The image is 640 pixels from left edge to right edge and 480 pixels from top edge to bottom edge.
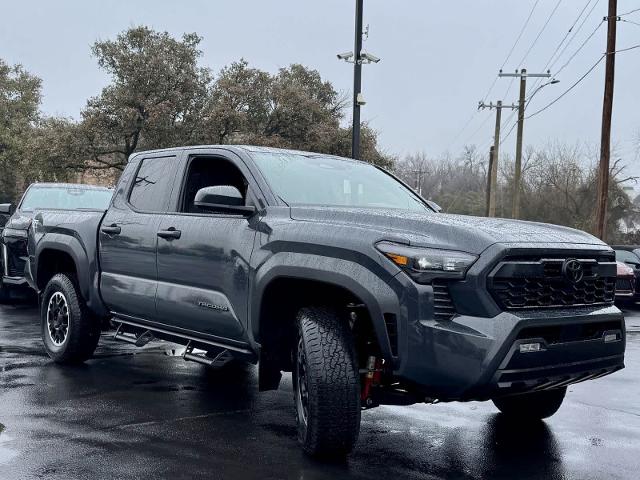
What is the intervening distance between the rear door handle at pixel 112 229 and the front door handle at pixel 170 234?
0.75m

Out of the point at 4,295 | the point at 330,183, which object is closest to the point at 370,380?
the point at 330,183

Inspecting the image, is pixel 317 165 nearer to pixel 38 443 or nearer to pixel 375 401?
pixel 375 401

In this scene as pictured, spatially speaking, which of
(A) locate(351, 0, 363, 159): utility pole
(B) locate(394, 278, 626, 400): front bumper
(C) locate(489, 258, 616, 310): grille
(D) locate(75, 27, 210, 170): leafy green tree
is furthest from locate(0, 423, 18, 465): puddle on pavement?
(D) locate(75, 27, 210, 170): leafy green tree

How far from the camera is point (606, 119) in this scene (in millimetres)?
22719

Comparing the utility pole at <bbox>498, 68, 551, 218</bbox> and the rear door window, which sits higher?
the utility pole at <bbox>498, 68, 551, 218</bbox>

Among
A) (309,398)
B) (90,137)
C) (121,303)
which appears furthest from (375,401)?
(90,137)

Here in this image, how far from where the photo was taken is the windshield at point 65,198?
1241 centimetres

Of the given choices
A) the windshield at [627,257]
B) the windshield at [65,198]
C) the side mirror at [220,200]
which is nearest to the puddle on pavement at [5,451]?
the side mirror at [220,200]

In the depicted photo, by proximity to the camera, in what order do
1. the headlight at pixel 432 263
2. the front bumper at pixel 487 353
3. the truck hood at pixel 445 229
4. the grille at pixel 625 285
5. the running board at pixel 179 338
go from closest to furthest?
1. the front bumper at pixel 487 353
2. the headlight at pixel 432 263
3. the truck hood at pixel 445 229
4. the running board at pixel 179 338
5. the grille at pixel 625 285

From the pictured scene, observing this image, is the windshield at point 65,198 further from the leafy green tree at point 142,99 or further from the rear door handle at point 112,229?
the leafy green tree at point 142,99

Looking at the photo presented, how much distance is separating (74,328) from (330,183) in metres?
2.98

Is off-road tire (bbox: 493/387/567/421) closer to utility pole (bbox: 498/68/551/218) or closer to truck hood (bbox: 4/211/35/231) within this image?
truck hood (bbox: 4/211/35/231)

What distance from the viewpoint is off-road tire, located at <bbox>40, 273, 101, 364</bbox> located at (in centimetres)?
729

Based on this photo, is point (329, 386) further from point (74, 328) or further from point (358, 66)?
point (358, 66)
